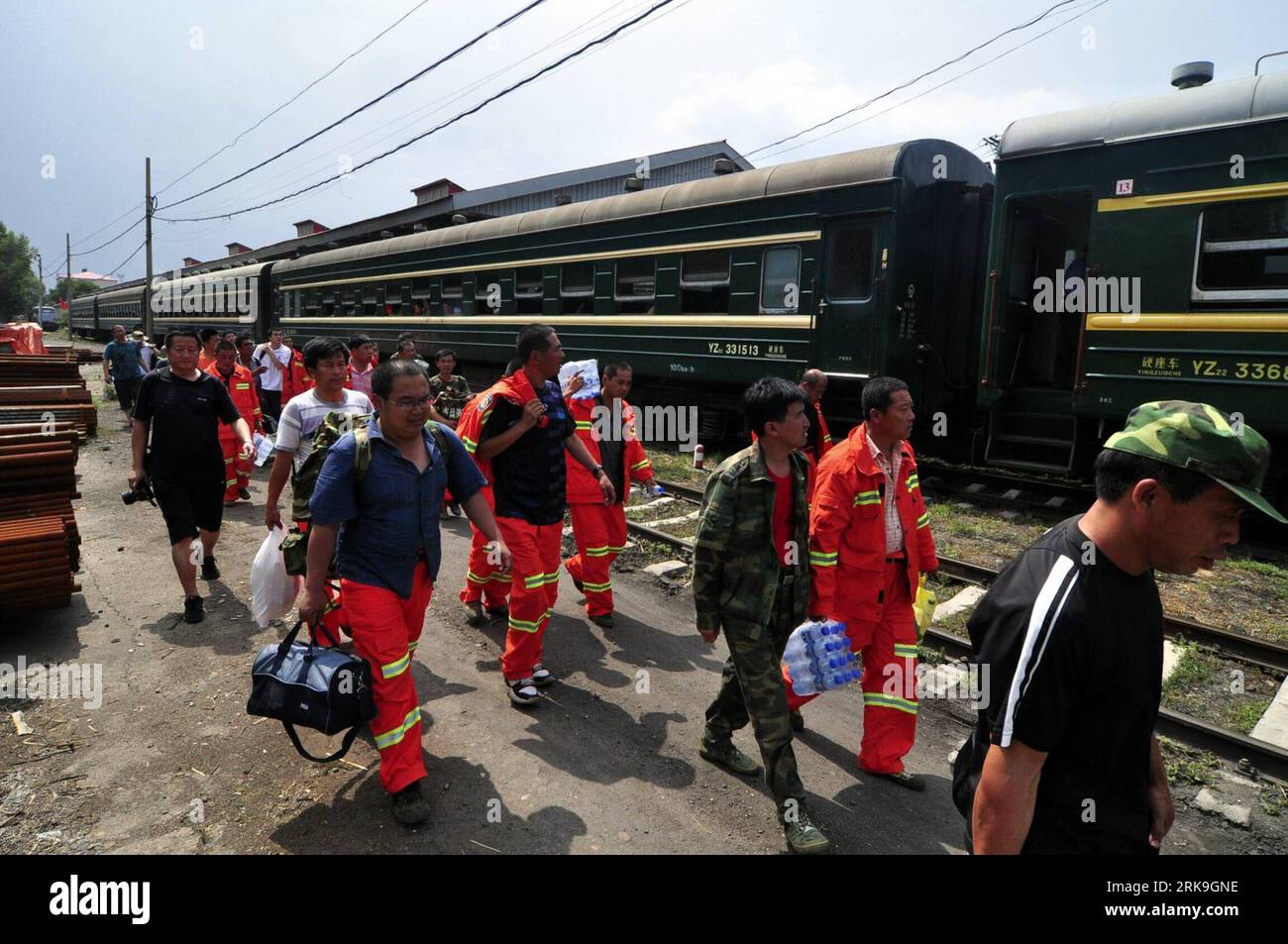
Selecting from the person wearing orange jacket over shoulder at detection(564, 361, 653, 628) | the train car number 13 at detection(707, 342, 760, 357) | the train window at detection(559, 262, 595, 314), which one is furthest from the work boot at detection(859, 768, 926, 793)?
the train window at detection(559, 262, 595, 314)

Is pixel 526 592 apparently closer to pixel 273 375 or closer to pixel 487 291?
pixel 273 375

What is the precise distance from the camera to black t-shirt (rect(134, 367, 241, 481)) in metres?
5.18

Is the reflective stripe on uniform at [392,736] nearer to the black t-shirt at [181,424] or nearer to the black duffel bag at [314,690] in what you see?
the black duffel bag at [314,690]

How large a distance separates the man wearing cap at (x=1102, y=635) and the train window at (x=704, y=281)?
8.81 meters

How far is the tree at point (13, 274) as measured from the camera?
217 ft

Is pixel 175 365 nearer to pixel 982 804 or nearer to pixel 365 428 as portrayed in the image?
pixel 365 428

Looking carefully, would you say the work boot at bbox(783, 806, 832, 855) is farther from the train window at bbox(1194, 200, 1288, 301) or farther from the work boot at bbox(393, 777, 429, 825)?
the train window at bbox(1194, 200, 1288, 301)

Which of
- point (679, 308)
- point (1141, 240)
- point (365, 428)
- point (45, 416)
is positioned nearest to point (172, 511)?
point (45, 416)

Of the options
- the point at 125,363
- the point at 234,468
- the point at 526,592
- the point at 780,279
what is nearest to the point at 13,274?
the point at 125,363

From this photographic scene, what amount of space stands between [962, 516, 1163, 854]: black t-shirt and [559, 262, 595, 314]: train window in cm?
1082

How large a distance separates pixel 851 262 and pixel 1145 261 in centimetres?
299

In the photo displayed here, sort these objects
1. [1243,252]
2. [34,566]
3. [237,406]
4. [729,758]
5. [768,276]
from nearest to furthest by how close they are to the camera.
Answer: [729,758] → [34,566] → [1243,252] → [237,406] → [768,276]

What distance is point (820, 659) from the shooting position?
313 centimetres

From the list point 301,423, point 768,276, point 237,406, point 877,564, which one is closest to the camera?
point 877,564
